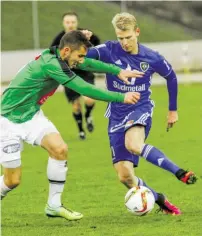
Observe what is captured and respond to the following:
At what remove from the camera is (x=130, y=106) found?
9.90 meters

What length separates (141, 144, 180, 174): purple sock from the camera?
29.5 feet

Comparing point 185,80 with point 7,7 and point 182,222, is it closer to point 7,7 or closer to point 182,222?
point 7,7

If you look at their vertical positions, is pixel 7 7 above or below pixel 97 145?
below

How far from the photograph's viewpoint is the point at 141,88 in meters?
10.0

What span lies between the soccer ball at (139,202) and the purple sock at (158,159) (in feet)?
1.09

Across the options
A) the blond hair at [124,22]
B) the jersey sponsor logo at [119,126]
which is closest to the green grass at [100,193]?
the jersey sponsor logo at [119,126]

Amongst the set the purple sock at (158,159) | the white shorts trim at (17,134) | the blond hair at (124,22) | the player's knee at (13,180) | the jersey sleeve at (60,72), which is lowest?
the player's knee at (13,180)

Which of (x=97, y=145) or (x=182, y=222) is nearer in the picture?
(x=182, y=222)

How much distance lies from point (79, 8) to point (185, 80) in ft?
25.4

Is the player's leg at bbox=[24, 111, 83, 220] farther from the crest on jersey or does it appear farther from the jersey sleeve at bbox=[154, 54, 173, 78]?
the jersey sleeve at bbox=[154, 54, 173, 78]

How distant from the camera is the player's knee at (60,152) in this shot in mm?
9094

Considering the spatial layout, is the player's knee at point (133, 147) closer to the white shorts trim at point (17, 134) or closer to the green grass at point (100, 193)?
the green grass at point (100, 193)

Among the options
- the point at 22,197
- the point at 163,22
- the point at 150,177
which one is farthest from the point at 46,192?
the point at 163,22

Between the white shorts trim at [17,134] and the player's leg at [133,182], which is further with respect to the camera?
the player's leg at [133,182]
